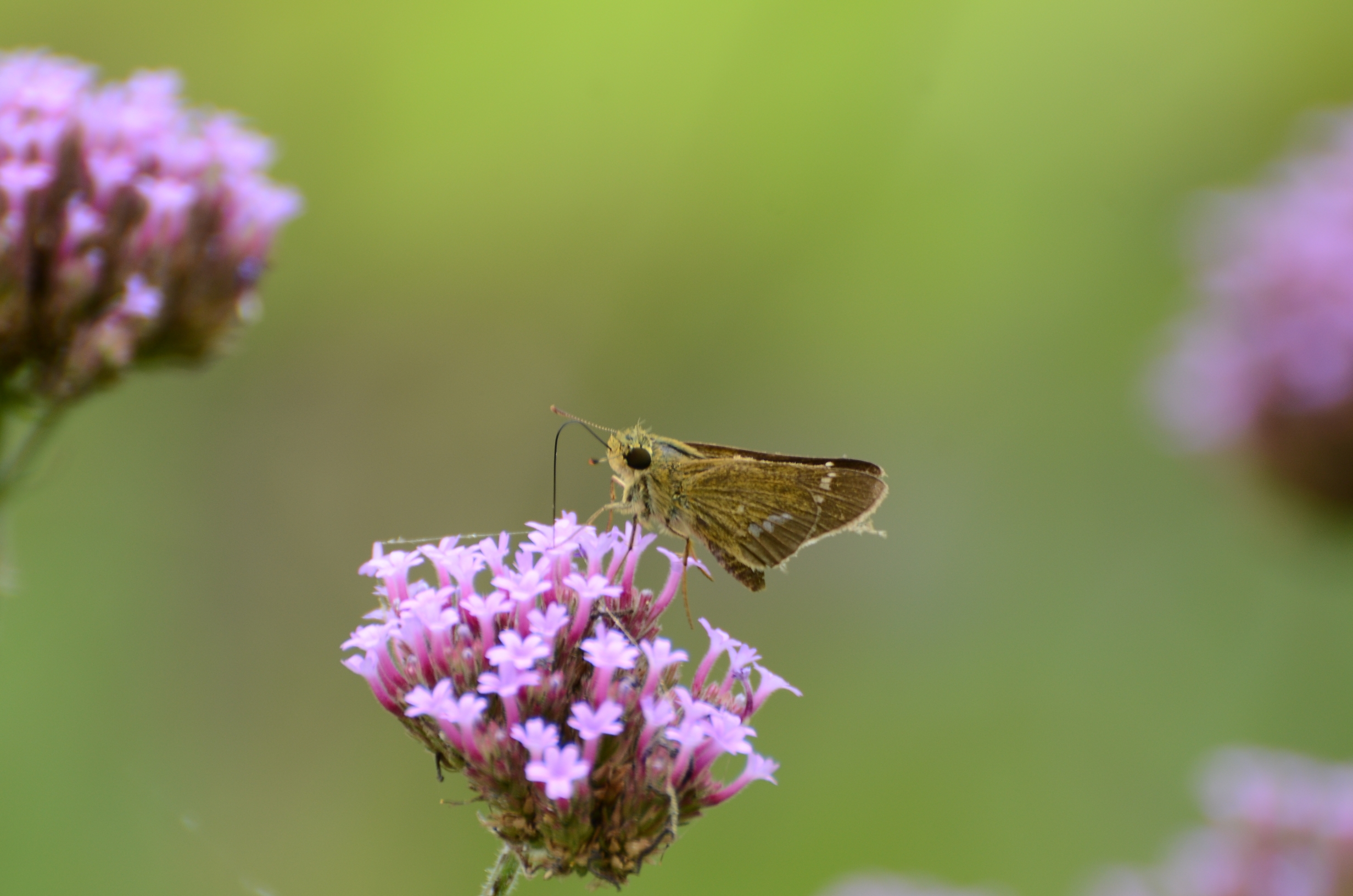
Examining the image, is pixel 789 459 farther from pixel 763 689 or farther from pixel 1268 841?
pixel 1268 841

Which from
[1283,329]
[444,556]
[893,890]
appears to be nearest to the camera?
[444,556]

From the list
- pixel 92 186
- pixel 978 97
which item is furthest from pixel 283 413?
pixel 978 97

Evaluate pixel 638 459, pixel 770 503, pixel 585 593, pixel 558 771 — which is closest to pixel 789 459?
pixel 770 503

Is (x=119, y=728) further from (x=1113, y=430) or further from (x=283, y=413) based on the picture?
(x=1113, y=430)

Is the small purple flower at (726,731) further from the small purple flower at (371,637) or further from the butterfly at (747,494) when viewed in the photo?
the butterfly at (747,494)

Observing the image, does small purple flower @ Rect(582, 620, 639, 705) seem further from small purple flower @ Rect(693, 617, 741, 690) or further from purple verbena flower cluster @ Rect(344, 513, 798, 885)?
small purple flower @ Rect(693, 617, 741, 690)
